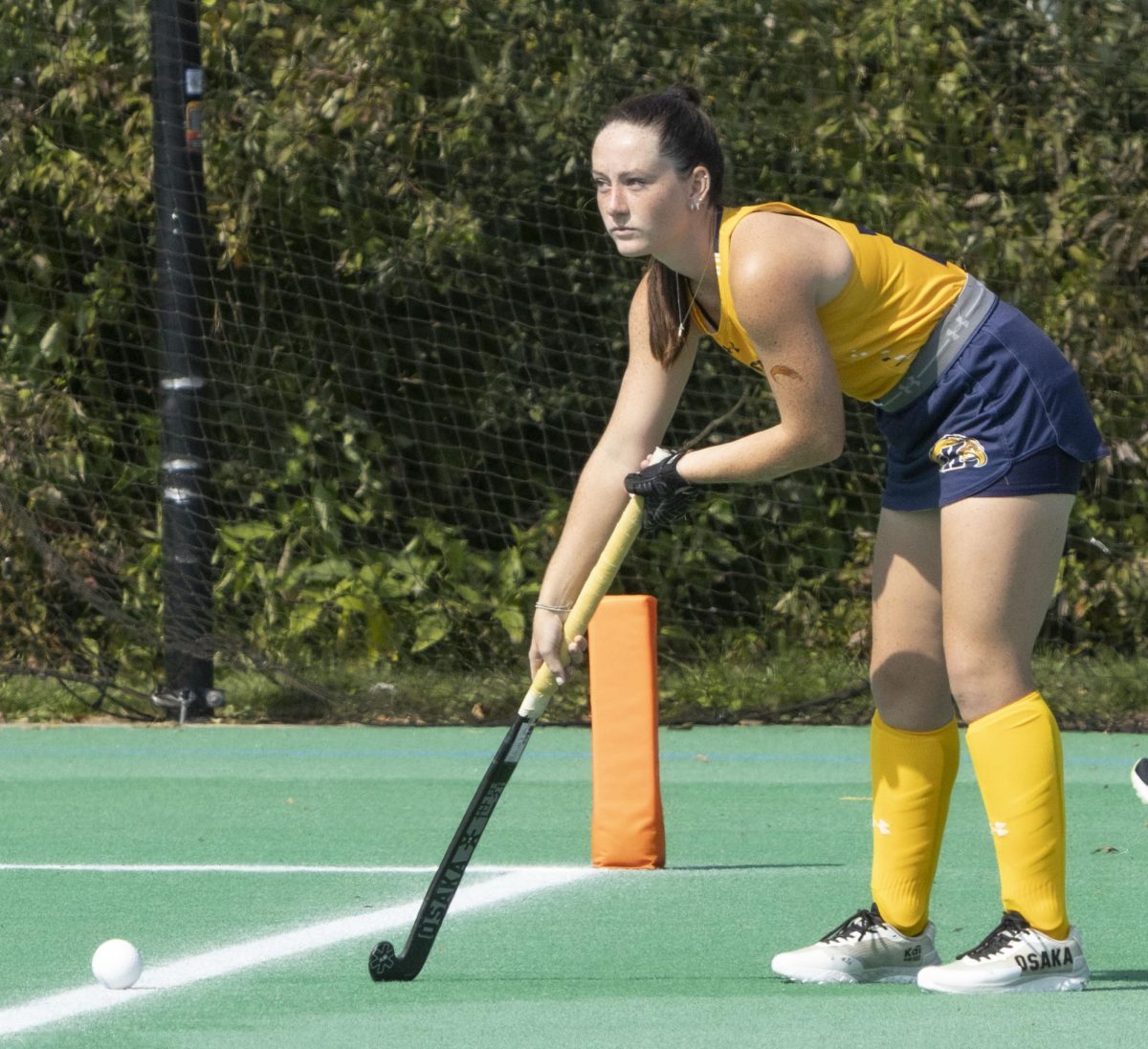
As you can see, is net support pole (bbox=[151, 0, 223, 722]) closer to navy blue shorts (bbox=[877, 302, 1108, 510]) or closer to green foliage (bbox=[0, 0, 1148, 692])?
green foliage (bbox=[0, 0, 1148, 692])

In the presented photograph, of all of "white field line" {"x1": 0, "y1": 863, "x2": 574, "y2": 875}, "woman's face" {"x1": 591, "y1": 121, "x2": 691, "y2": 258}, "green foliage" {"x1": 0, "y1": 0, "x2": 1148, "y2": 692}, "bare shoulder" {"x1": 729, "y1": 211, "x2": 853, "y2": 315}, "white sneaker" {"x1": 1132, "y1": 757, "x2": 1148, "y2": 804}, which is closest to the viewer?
"bare shoulder" {"x1": 729, "y1": 211, "x2": 853, "y2": 315}

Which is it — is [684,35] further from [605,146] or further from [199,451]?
[605,146]

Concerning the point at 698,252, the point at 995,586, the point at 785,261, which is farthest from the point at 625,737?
the point at 785,261

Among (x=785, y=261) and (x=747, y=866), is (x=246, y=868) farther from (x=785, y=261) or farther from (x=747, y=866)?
(x=785, y=261)

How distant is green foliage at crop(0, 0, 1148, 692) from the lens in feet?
29.3

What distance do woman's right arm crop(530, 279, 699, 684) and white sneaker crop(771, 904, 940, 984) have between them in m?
0.69

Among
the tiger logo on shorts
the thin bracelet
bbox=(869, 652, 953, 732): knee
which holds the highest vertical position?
the tiger logo on shorts

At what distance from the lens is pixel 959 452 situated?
145 inches

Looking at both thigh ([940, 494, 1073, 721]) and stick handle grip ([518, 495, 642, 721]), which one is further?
stick handle grip ([518, 495, 642, 721])

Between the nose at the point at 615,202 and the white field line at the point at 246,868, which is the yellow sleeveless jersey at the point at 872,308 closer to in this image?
the nose at the point at 615,202

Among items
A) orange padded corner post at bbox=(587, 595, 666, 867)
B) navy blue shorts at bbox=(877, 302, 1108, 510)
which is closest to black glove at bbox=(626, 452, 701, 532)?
navy blue shorts at bbox=(877, 302, 1108, 510)

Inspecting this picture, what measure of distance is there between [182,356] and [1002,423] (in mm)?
5578

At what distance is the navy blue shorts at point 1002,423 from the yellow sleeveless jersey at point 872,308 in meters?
0.08

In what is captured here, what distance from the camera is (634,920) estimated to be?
4.52m
